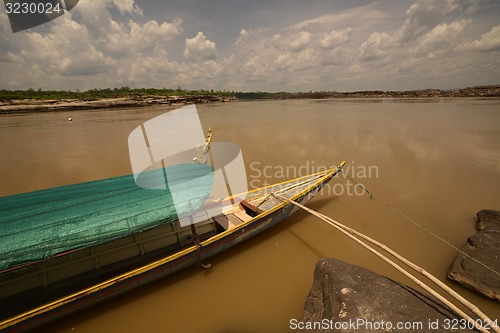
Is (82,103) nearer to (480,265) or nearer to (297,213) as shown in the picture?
(297,213)

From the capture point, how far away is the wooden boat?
4.72m

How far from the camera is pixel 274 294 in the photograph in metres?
5.99

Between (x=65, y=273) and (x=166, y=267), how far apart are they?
2.12 meters

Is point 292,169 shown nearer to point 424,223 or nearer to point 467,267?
point 424,223

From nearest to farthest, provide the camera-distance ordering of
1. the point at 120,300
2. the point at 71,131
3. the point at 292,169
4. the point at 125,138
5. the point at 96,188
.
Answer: the point at 120,300, the point at 96,188, the point at 292,169, the point at 125,138, the point at 71,131

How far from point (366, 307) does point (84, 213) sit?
598 centimetres

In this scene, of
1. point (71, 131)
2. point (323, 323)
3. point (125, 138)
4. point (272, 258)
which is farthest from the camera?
point (71, 131)

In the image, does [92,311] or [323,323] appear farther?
[92,311]

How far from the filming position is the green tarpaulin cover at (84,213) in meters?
4.44

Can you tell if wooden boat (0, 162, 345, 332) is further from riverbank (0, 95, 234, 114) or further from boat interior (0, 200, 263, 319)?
riverbank (0, 95, 234, 114)

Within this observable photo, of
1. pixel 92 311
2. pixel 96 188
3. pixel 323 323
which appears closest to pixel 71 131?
pixel 96 188

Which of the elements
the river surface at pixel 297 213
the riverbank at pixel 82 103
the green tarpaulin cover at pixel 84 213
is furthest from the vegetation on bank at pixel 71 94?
the green tarpaulin cover at pixel 84 213

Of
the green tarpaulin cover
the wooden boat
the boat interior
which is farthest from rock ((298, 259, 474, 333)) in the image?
the boat interior

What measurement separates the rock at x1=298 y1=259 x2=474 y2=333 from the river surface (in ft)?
3.65
